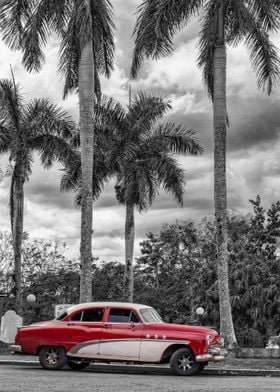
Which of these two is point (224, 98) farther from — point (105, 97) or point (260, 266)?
point (260, 266)

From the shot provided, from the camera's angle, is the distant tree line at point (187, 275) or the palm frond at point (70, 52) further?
the distant tree line at point (187, 275)

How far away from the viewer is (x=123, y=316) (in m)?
16.5

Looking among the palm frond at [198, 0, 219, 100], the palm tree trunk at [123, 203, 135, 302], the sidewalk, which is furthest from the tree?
the sidewalk

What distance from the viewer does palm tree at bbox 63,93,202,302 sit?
37.2m

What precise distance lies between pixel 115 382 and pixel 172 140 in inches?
962

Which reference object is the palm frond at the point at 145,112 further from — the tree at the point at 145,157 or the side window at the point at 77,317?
the side window at the point at 77,317

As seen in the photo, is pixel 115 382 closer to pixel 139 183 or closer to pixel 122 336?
pixel 122 336

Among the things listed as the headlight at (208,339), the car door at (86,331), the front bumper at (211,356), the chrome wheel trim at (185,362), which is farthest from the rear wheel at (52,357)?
the headlight at (208,339)

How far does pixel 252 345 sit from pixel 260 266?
18.7 m

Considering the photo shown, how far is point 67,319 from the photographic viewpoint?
16.8 m

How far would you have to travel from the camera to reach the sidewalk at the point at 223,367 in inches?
667

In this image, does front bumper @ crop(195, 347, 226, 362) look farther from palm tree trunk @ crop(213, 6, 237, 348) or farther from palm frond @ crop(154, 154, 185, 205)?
palm frond @ crop(154, 154, 185, 205)

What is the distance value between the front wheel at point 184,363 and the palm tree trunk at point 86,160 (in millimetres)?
8130

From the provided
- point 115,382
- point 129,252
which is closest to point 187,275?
point 129,252
